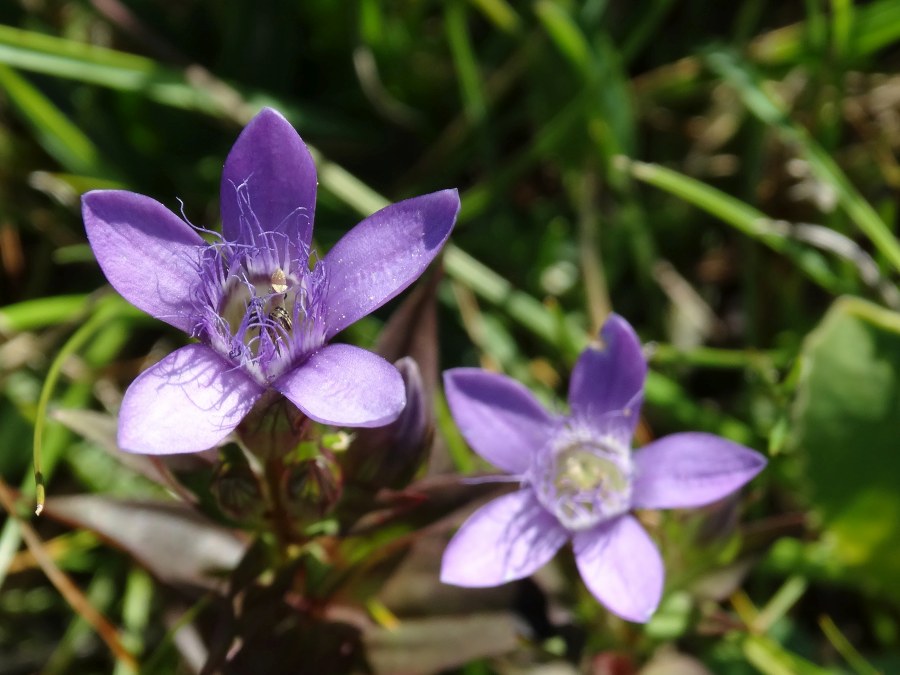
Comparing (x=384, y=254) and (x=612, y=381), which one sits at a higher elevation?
(x=384, y=254)

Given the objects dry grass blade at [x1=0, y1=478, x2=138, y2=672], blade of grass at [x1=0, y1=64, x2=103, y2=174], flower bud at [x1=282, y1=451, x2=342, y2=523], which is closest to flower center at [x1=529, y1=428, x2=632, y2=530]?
flower bud at [x1=282, y1=451, x2=342, y2=523]

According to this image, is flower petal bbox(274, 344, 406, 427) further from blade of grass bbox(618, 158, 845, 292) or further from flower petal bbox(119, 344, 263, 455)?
blade of grass bbox(618, 158, 845, 292)

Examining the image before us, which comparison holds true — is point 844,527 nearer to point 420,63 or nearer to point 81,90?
point 420,63

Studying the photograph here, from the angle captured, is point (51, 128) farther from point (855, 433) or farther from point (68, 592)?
point (855, 433)

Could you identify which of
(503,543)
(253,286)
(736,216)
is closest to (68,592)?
(253,286)

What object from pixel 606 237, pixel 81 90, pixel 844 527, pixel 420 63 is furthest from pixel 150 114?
pixel 844 527

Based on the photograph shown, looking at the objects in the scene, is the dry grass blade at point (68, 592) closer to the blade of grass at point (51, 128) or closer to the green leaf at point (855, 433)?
the blade of grass at point (51, 128)
